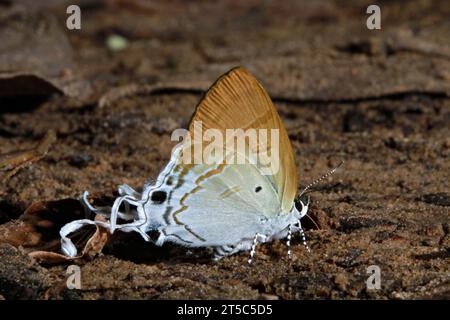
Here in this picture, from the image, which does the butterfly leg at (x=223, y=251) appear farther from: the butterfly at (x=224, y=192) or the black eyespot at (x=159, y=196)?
the black eyespot at (x=159, y=196)

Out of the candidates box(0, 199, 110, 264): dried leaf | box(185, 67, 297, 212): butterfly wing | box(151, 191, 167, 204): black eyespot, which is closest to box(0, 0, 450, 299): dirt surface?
box(0, 199, 110, 264): dried leaf

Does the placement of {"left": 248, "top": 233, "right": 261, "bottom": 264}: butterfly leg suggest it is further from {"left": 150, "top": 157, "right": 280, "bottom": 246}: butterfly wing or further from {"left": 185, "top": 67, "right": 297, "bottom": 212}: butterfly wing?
{"left": 185, "top": 67, "right": 297, "bottom": 212}: butterfly wing

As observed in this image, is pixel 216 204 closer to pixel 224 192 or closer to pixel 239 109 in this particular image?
pixel 224 192

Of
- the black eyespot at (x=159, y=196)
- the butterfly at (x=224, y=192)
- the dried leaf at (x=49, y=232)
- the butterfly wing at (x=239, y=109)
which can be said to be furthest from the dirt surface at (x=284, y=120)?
the butterfly wing at (x=239, y=109)

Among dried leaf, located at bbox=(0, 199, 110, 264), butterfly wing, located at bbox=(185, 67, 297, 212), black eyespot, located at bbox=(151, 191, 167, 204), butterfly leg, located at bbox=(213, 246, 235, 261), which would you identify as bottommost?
butterfly leg, located at bbox=(213, 246, 235, 261)

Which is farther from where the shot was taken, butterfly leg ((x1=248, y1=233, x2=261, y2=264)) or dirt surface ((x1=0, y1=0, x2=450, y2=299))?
butterfly leg ((x1=248, y1=233, x2=261, y2=264))

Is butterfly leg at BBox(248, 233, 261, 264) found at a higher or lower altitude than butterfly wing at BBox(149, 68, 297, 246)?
lower

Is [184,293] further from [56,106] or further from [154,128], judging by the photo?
[56,106]
